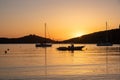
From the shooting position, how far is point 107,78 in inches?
1038

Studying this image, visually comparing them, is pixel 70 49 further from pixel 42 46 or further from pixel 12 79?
pixel 12 79

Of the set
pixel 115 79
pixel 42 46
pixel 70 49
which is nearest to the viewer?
pixel 115 79

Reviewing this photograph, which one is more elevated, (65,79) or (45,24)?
(45,24)

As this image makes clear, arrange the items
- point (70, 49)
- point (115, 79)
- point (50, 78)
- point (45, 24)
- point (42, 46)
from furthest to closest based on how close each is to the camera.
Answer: point (42, 46), point (70, 49), point (45, 24), point (50, 78), point (115, 79)

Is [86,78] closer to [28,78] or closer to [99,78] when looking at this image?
[99,78]

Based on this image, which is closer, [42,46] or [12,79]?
[12,79]

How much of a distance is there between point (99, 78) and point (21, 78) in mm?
6149

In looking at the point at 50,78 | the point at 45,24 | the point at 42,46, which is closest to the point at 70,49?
the point at 45,24

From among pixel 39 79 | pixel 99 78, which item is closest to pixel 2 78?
pixel 39 79

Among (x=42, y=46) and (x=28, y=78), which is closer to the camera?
(x=28, y=78)

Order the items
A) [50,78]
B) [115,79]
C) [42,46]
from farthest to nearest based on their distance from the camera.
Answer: [42,46] < [50,78] < [115,79]

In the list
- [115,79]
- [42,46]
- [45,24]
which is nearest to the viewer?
[115,79]

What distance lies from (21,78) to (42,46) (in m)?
131

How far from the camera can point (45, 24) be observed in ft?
330
